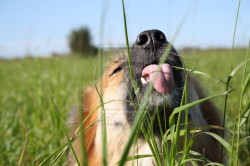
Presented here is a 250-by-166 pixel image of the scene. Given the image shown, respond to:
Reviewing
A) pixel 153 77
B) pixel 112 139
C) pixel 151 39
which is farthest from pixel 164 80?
pixel 112 139

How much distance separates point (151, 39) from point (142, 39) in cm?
6

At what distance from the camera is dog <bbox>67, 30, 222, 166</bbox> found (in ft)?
5.72

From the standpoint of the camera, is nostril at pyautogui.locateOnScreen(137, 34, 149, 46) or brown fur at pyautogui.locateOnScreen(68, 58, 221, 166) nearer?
nostril at pyautogui.locateOnScreen(137, 34, 149, 46)

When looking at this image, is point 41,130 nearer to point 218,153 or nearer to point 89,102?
point 89,102

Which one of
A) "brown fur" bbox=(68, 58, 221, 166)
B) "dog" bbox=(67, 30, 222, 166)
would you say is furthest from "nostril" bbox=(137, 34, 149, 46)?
"brown fur" bbox=(68, 58, 221, 166)

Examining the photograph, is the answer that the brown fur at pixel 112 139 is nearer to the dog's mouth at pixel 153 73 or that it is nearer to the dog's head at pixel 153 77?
the dog's head at pixel 153 77

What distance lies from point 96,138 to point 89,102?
1.50 ft

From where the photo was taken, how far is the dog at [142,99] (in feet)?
5.72

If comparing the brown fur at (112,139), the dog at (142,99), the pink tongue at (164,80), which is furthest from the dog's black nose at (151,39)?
the brown fur at (112,139)

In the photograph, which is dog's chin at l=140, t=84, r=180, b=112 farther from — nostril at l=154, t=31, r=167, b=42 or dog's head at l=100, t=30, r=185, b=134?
nostril at l=154, t=31, r=167, b=42

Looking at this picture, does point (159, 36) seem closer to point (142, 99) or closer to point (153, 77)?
point (153, 77)

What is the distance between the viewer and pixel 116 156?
204 centimetres

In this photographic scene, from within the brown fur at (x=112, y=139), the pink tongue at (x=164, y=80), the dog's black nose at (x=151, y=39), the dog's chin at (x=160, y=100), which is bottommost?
the brown fur at (x=112, y=139)

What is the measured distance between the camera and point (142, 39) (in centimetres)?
187
